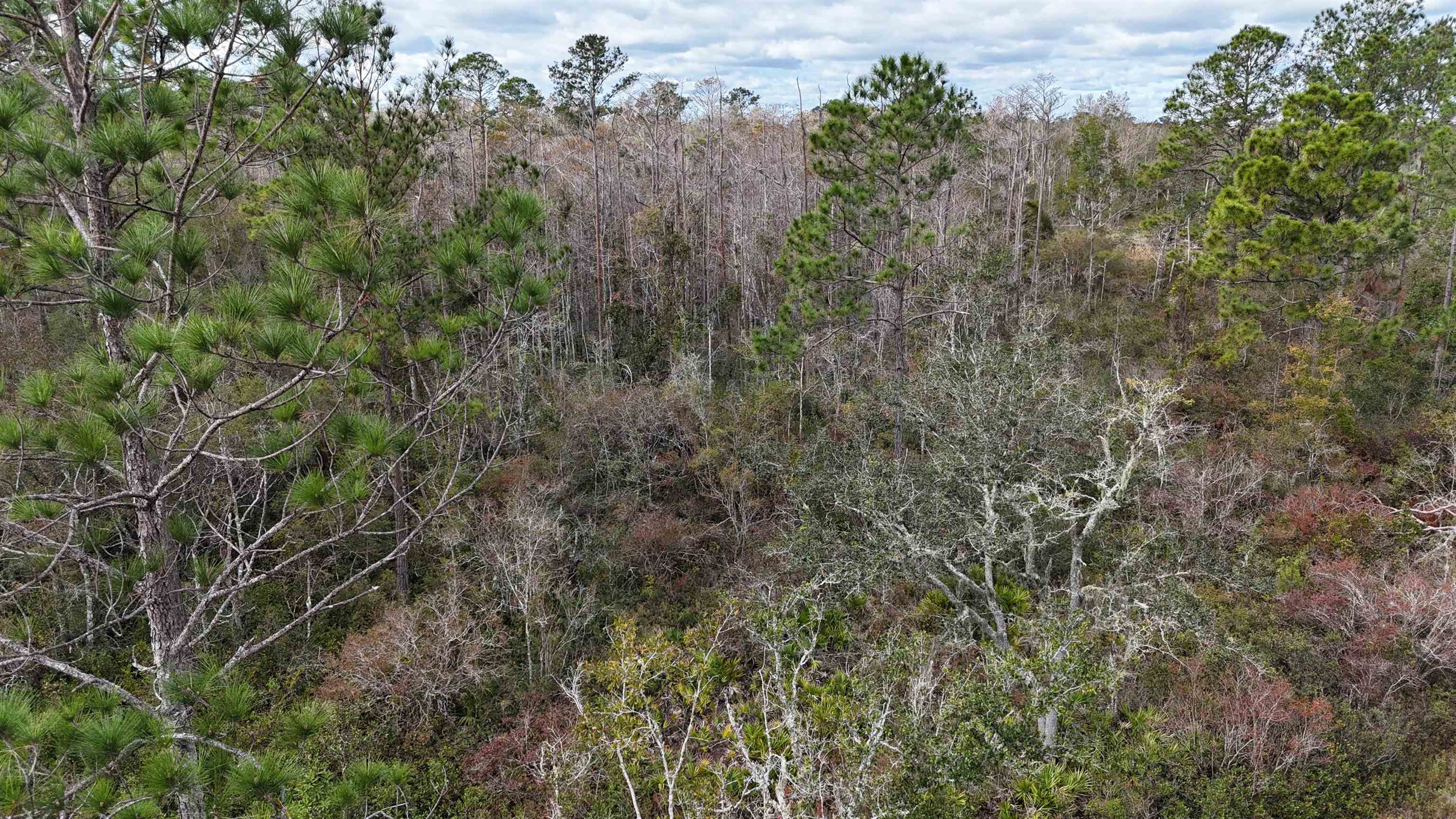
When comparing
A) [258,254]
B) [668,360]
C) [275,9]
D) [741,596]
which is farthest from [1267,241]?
[258,254]

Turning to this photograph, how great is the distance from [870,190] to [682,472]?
7.46m

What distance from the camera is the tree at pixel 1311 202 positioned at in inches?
500

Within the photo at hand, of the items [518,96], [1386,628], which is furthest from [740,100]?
[1386,628]

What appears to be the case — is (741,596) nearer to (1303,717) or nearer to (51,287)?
(1303,717)

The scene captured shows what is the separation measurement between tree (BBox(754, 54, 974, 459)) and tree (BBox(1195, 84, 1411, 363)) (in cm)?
639

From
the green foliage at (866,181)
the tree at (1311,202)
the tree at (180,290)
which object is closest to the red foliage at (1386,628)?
the tree at (1311,202)

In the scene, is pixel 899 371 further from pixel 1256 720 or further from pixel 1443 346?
pixel 1443 346

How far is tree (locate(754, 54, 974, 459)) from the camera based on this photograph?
1153cm

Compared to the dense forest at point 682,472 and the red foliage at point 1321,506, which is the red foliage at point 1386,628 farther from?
the red foliage at point 1321,506

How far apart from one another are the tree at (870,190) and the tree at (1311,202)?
639 cm

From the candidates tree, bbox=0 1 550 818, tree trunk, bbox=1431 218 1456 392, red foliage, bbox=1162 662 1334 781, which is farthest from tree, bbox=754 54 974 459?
tree trunk, bbox=1431 218 1456 392

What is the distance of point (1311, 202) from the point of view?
1350 cm

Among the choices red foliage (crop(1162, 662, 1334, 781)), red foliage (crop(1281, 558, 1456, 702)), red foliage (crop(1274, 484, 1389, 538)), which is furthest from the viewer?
red foliage (crop(1274, 484, 1389, 538))

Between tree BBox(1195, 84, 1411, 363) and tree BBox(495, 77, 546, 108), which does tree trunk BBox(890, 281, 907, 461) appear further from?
tree BBox(495, 77, 546, 108)
